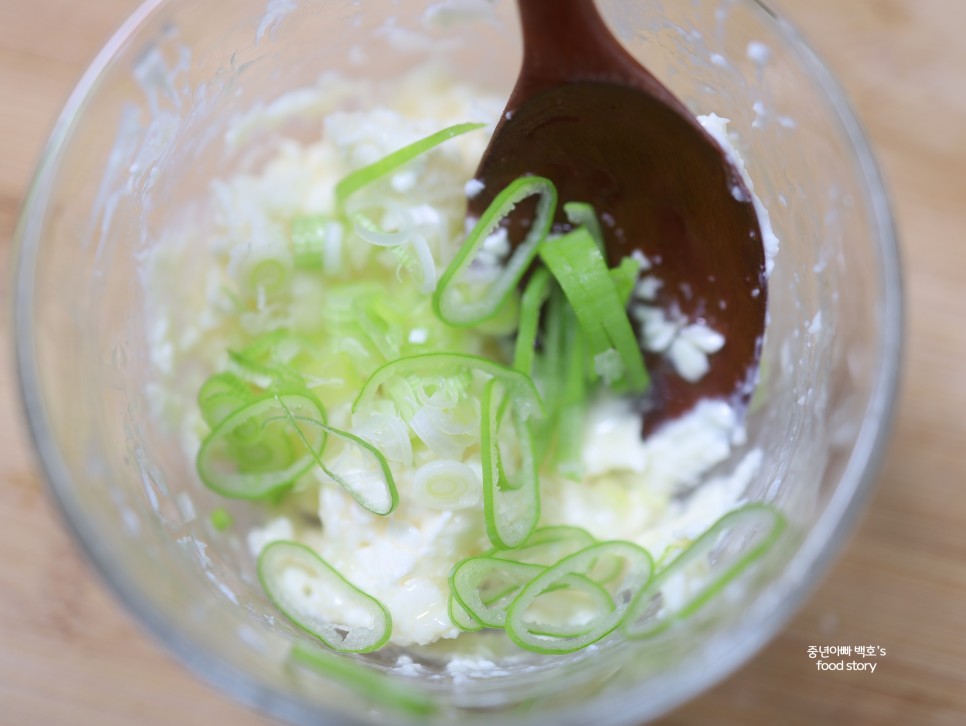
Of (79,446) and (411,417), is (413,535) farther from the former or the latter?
(79,446)

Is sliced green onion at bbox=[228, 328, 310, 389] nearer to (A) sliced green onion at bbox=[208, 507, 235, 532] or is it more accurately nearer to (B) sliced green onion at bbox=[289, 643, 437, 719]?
(A) sliced green onion at bbox=[208, 507, 235, 532]

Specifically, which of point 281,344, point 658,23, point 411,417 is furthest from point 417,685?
point 658,23

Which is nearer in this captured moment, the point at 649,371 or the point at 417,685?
the point at 417,685

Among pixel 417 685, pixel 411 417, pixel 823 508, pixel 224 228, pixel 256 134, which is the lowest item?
pixel 417 685

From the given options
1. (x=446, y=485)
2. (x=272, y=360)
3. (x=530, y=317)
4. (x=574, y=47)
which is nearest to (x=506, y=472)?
(x=446, y=485)

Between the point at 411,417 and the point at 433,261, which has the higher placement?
the point at 433,261

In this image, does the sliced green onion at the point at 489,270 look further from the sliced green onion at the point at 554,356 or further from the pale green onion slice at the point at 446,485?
the pale green onion slice at the point at 446,485

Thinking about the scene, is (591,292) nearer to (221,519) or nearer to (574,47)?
(574,47)

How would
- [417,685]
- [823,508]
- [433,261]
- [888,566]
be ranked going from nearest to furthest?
[823,508] → [417,685] → [433,261] → [888,566]
